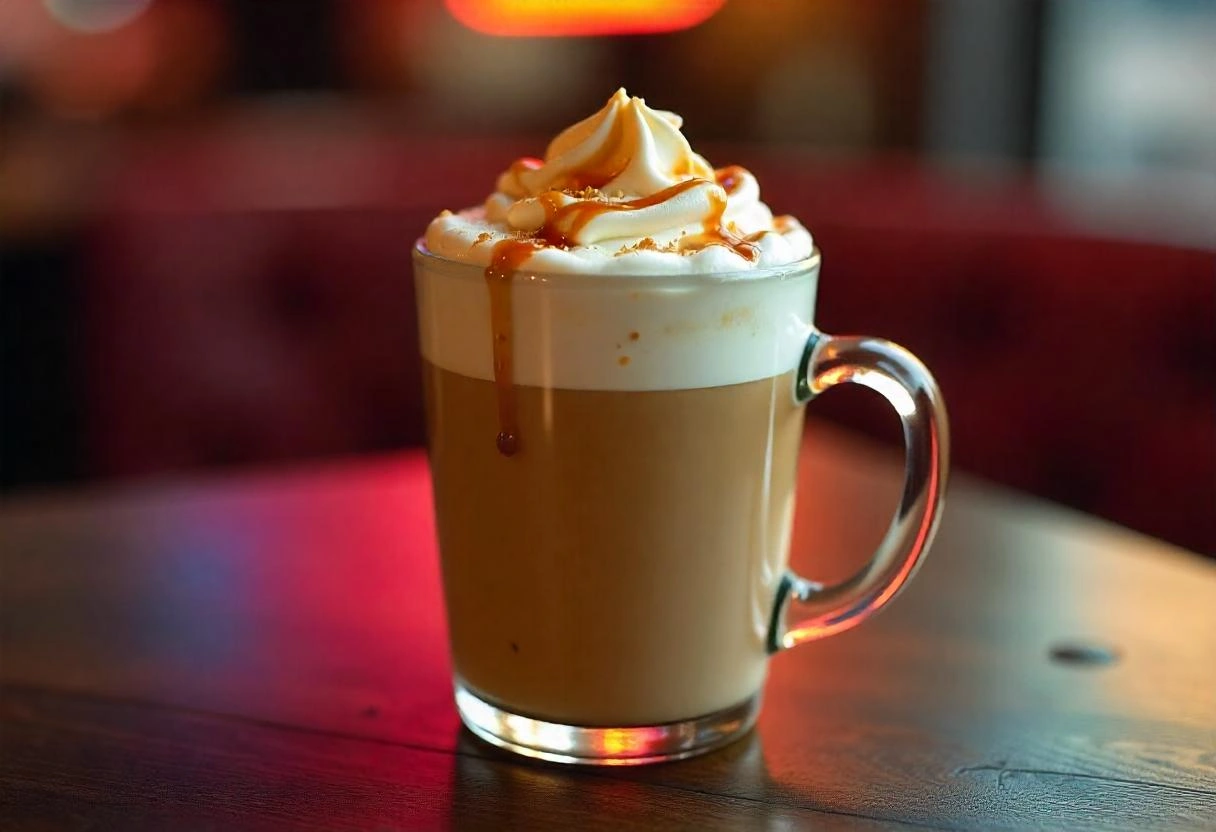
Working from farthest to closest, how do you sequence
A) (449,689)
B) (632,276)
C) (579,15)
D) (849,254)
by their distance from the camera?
(579,15) → (849,254) → (449,689) → (632,276)

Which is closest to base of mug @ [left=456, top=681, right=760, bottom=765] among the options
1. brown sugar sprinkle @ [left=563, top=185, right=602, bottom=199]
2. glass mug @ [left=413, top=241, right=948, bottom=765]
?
glass mug @ [left=413, top=241, right=948, bottom=765]

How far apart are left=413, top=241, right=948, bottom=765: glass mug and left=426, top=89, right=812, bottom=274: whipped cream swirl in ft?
0.03

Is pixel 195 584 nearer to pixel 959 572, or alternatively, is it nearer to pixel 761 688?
pixel 761 688

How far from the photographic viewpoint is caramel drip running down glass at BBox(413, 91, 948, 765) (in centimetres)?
57

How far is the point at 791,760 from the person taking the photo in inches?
24.9

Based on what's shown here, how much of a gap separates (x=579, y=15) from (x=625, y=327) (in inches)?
110

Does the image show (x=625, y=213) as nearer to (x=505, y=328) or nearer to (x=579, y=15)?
(x=505, y=328)

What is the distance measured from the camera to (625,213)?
1.89 ft

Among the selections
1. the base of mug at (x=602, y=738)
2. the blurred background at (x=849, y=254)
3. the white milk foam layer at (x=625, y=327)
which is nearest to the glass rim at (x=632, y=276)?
the white milk foam layer at (x=625, y=327)

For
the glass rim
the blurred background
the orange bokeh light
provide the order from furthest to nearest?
the orange bokeh light
the blurred background
the glass rim

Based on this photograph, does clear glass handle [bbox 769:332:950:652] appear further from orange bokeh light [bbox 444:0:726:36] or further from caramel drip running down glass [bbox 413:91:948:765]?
orange bokeh light [bbox 444:0:726:36]

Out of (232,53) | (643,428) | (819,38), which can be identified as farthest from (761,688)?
(232,53)

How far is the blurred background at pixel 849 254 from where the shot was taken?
1.48 metres

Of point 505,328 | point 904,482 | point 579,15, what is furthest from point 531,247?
point 579,15
